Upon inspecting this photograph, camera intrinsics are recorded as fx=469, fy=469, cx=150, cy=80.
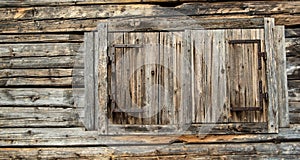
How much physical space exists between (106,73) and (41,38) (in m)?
0.75

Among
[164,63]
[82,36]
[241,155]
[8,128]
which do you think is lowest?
[241,155]

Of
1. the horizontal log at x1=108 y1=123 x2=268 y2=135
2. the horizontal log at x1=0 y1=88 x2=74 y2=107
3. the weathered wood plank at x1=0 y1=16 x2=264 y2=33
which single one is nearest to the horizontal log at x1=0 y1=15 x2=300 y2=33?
the weathered wood plank at x1=0 y1=16 x2=264 y2=33

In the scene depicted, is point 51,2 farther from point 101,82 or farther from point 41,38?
point 101,82

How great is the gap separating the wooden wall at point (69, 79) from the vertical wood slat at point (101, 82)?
0.40ft

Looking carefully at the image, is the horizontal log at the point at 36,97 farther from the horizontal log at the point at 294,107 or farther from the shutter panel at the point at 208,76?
the horizontal log at the point at 294,107

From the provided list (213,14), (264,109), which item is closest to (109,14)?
(213,14)

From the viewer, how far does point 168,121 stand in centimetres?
448

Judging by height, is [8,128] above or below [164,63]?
below

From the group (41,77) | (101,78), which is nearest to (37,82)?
(41,77)

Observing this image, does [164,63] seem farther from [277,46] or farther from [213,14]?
[277,46]

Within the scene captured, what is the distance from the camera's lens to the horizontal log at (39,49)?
461cm

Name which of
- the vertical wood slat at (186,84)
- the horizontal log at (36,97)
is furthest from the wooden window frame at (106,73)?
the horizontal log at (36,97)

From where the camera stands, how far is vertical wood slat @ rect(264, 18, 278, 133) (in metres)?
4.45

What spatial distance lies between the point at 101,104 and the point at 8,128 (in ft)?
3.17
